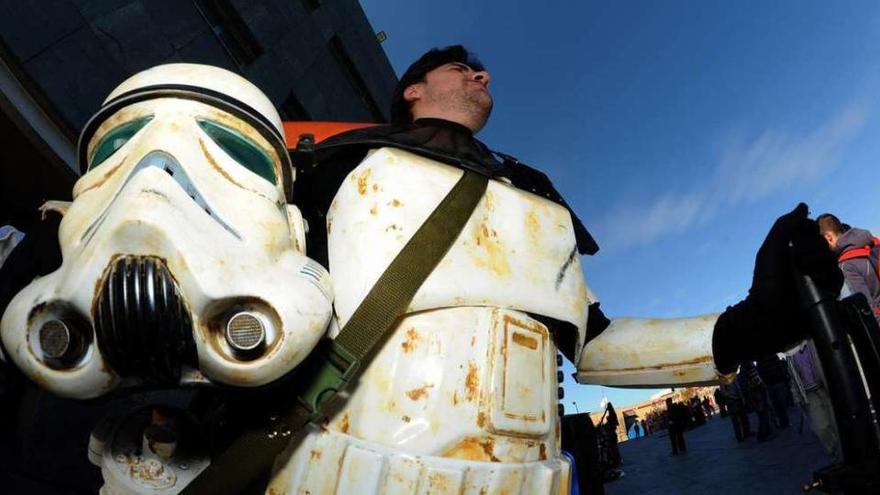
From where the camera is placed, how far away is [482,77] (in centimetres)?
148

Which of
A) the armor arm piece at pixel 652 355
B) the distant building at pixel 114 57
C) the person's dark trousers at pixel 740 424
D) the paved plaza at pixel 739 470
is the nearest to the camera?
the armor arm piece at pixel 652 355

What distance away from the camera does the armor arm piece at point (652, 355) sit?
1258 mm

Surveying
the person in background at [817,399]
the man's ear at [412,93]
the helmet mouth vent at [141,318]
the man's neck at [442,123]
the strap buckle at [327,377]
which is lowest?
the person in background at [817,399]

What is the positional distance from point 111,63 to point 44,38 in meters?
0.58

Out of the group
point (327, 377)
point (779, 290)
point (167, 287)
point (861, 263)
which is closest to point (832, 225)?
point (861, 263)

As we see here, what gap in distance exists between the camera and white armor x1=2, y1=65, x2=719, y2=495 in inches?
26.3

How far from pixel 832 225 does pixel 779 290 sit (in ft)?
11.5

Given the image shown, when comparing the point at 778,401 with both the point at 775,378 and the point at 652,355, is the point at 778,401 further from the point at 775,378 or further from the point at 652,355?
the point at 652,355

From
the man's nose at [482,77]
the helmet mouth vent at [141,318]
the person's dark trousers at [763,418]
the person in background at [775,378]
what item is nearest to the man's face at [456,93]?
the man's nose at [482,77]

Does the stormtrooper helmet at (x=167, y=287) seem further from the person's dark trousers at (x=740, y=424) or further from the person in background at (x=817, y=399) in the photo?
the person's dark trousers at (x=740, y=424)

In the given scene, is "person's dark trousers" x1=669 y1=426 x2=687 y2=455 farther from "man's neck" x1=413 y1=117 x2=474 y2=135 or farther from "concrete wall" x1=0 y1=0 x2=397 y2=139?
"man's neck" x1=413 y1=117 x2=474 y2=135

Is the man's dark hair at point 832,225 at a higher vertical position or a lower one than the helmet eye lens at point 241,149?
lower

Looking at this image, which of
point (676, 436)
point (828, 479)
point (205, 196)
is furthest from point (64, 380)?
point (676, 436)

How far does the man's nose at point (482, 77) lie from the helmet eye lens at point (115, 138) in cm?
92
